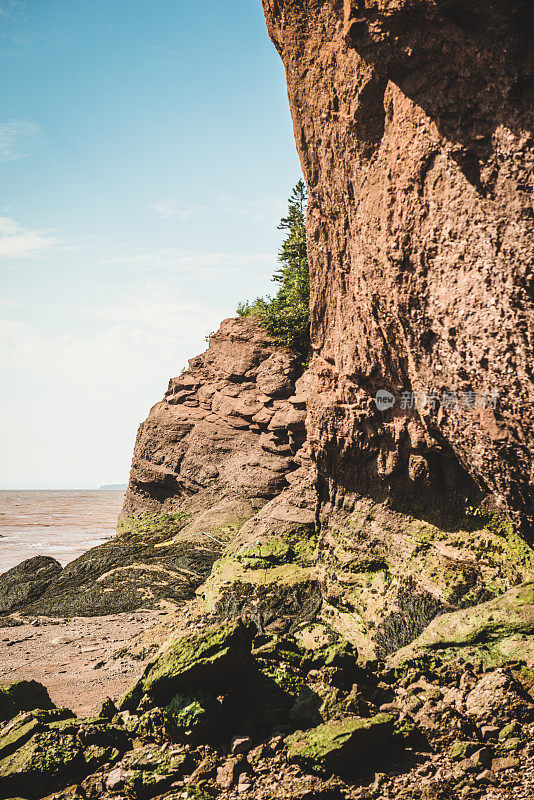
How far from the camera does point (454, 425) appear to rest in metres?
7.32

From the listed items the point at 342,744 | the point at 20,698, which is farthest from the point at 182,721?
the point at 20,698

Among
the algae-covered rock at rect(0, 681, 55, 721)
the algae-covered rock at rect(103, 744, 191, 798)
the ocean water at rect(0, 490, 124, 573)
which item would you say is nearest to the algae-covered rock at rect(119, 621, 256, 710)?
the algae-covered rock at rect(103, 744, 191, 798)

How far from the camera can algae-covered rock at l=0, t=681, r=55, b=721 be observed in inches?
274

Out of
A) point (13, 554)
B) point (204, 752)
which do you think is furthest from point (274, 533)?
point (13, 554)

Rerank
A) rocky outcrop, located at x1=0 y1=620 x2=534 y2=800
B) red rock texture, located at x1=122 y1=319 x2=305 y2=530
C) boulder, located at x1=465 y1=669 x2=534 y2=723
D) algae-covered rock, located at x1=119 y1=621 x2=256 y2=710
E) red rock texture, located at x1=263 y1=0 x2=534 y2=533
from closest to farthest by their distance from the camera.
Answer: rocky outcrop, located at x1=0 y1=620 x2=534 y2=800 < boulder, located at x1=465 y1=669 x2=534 y2=723 < red rock texture, located at x1=263 y1=0 x2=534 y2=533 < algae-covered rock, located at x1=119 y1=621 x2=256 y2=710 < red rock texture, located at x1=122 y1=319 x2=305 y2=530

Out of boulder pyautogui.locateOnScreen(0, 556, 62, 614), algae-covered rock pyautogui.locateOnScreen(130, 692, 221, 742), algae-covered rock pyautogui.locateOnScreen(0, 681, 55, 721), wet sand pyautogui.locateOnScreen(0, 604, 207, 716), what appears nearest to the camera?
algae-covered rock pyautogui.locateOnScreen(130, 692, 221, 742)

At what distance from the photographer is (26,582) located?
16172mm

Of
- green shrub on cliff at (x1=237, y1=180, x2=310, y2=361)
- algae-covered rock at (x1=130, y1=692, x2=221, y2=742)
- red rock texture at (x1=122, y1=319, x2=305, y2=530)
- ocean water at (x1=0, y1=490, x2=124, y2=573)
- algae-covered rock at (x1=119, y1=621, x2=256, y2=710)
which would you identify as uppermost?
green shrub on cliff at (x1=237, y1=180, x2=310, y2=361)

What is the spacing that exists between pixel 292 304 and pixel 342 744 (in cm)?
1584

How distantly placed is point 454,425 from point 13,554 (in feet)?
79.5

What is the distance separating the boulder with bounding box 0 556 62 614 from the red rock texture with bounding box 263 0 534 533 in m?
10.4

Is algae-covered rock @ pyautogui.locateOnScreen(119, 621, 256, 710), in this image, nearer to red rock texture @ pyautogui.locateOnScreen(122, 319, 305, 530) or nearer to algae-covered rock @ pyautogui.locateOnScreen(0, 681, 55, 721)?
algae-covered rock @ pyautogui.locateOnScreen(0, 681, 55, 721)

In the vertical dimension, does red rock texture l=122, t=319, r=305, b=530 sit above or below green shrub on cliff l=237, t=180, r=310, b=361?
below

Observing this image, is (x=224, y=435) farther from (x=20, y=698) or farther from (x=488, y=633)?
(x=488, y=633)
